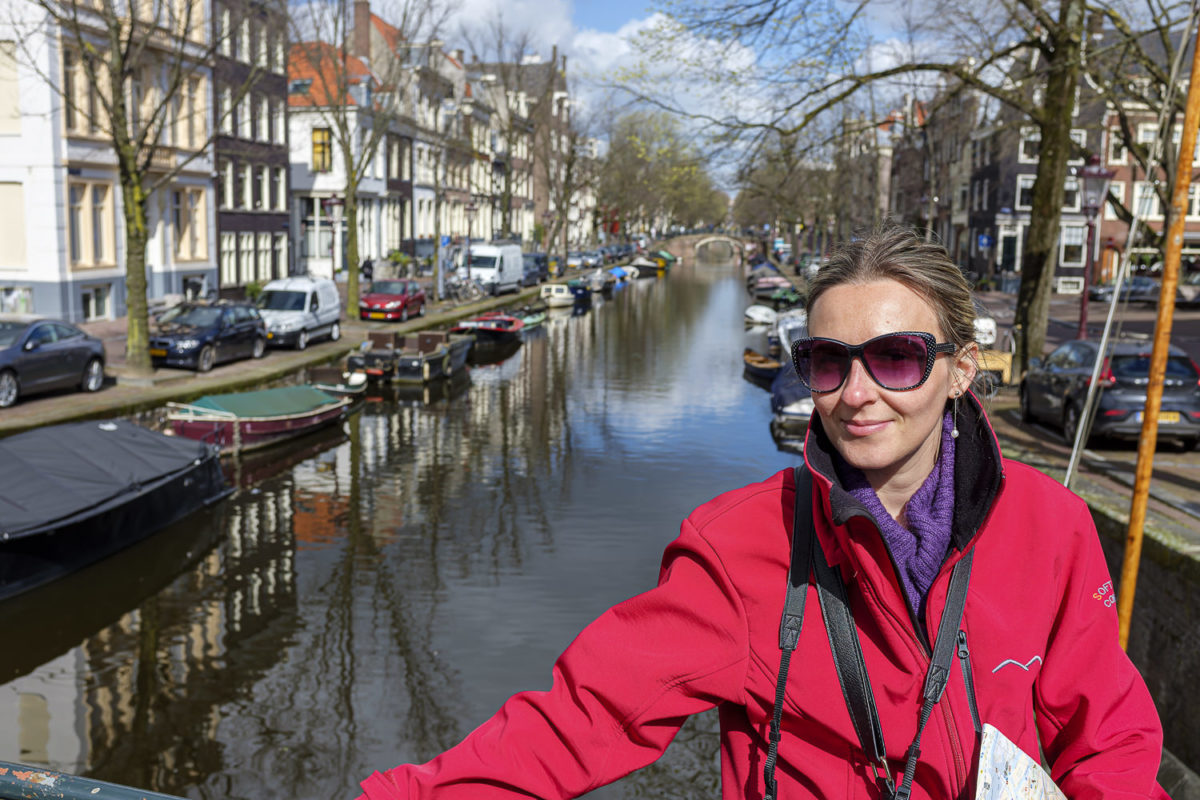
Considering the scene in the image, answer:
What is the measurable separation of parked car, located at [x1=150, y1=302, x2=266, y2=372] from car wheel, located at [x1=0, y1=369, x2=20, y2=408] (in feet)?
17.1

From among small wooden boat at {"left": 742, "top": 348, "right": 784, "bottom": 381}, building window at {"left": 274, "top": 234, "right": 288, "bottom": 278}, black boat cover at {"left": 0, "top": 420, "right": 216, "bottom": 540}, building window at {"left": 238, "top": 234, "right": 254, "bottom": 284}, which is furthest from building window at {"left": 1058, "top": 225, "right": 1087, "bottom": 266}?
black boat cover at {"left": 0, "top": 420, "right": 216, "bottom": 540}

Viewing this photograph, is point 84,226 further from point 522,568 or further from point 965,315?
point 965,315

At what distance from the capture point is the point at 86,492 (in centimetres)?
1402

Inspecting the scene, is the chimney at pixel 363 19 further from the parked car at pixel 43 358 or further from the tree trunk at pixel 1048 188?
the tree trunk at pixel 1048 188

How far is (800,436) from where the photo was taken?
79.3 feet

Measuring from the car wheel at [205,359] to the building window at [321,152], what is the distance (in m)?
29.5

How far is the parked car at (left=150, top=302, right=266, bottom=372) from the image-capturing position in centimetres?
2408

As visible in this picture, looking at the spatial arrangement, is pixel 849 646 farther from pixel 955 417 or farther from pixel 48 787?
pixel 48 787

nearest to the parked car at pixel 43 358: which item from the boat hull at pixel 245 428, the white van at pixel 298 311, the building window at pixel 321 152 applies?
the boat hull at pixel 245 428

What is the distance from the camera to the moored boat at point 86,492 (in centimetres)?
1301

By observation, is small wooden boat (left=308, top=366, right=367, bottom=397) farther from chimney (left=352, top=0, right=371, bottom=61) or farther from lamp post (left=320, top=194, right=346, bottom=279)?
Answer: chimney (left=352, top=0, right=371, bottom=61)

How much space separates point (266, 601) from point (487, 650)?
10.0 ft

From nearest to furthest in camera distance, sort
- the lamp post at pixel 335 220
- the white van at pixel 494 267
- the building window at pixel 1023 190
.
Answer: the lamp post at pixel 335 220
the white van at pixel 494 267
the building window at pixel 1023 190

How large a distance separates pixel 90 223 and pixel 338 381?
11034mm
